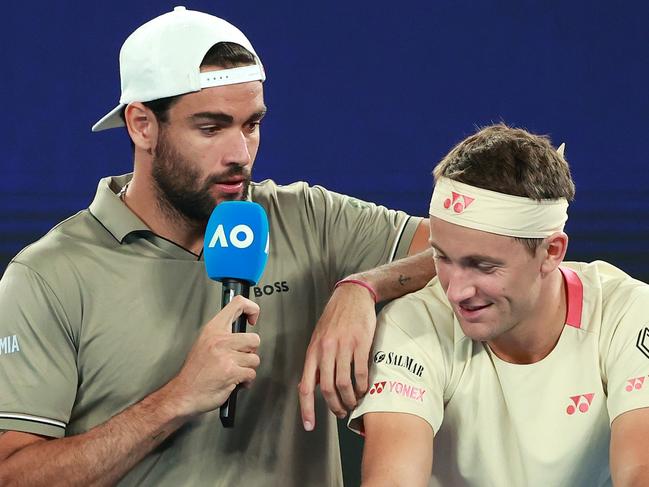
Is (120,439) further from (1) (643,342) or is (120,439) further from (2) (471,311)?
(1) (643,342)

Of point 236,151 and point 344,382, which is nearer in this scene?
point 344,382

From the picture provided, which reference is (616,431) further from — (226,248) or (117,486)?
(117,486)

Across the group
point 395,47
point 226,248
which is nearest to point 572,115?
point 395,47

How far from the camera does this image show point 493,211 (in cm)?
176

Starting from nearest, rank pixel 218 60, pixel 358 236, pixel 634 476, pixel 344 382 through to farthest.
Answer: pixel 634 476, pixel 344 382, pixel 218 60, pixel 358 236

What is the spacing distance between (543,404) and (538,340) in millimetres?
98

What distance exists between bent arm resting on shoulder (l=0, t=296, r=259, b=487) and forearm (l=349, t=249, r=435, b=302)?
0.26m

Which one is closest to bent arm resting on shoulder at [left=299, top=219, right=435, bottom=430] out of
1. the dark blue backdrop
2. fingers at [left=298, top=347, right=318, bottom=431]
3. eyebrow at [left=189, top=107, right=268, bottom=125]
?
fingers at [left=298, top=347, right=318, bottom=431]

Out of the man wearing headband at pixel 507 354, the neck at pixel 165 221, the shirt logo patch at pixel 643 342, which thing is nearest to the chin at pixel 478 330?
the man wearing headband at pixel 507 354

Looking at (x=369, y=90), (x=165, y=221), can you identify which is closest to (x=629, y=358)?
(x=165, y=221)

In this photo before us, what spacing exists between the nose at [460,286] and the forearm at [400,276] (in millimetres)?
206

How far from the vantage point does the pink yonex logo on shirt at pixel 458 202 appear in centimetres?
176

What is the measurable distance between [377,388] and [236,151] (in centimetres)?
46

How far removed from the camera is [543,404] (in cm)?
183
